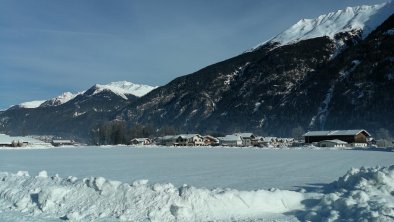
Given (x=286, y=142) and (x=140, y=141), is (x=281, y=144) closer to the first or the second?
(x=286, y=142)

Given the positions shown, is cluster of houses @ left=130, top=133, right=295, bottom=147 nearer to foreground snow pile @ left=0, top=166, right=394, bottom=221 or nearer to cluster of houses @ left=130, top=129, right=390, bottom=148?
cluster of houses @ left=130, top=129, right=390, bottom=148

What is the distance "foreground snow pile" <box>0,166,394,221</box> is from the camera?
1261 cm

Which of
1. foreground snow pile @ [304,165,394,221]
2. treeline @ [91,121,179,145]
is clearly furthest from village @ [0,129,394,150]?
foreground snow pile @ [304,165,394,221]

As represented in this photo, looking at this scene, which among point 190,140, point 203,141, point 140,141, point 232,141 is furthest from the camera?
point 140,141

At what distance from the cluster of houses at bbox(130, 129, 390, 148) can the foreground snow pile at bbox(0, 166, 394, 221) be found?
111114 mm

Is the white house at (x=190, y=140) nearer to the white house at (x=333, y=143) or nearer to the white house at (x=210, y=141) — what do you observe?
the white house at (x=210, y=141)

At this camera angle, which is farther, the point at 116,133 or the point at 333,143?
the point at 116,133

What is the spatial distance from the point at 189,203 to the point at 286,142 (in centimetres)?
16377

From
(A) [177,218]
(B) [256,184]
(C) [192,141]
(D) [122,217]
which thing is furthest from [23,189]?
(C) [192,141]

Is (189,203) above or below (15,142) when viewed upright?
below

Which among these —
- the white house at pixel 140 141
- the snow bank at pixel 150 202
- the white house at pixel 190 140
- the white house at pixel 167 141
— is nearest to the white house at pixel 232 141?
the white house at pixel 190 140

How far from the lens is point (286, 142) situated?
173m

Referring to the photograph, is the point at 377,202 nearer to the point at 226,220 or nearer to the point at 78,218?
the point at 226,220

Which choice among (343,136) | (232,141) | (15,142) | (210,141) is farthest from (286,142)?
(15,142)
